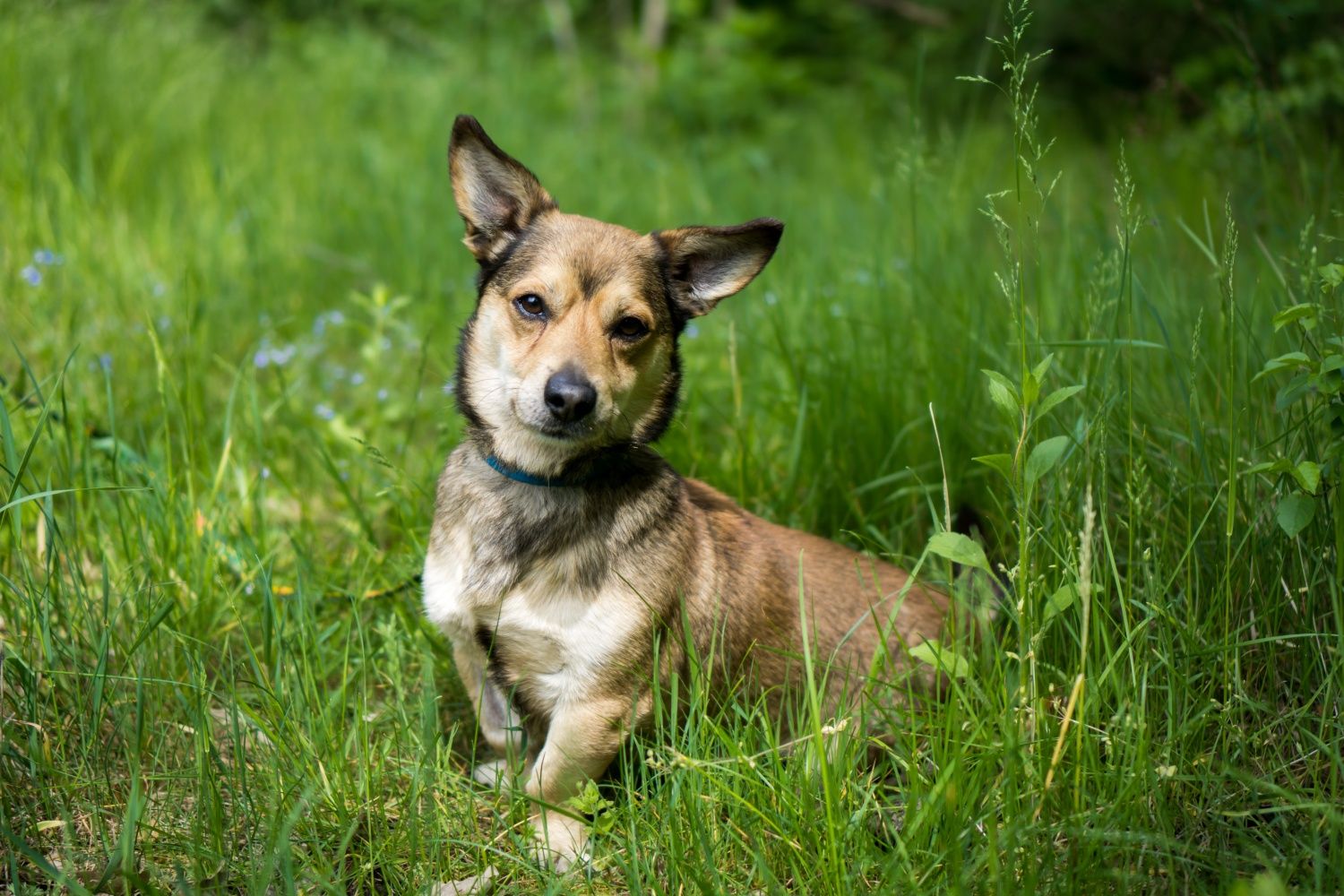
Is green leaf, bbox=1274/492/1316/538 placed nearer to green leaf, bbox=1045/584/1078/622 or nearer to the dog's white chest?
green leaf, bbox=1045/584/1078/622

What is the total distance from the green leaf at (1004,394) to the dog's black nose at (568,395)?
0.94 meters

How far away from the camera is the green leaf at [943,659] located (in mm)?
2365

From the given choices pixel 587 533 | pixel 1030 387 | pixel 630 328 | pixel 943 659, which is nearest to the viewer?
pixel 1030 387

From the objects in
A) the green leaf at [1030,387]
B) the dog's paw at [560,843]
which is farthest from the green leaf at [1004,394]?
the dog's paw at [560,843]

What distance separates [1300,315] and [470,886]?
2277 mm

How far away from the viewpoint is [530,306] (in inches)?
112

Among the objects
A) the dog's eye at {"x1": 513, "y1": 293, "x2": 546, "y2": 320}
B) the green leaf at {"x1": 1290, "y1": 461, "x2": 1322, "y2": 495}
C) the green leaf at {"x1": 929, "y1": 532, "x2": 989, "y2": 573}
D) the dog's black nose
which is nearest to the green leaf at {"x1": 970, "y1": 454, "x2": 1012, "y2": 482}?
the green leaf at {"x1": 929, "y1": 532, "x2": 989, "y2": 573}

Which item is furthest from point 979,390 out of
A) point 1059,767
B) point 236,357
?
point 236,357

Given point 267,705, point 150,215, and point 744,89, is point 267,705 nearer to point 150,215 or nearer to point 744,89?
point 150,215

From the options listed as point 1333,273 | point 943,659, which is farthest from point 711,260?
point 1333,273

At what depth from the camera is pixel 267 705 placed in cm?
257

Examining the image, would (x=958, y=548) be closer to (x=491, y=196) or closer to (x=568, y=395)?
(x=568, y=395)

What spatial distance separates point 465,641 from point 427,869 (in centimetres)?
62

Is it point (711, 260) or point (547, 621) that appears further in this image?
point (711, 260)
